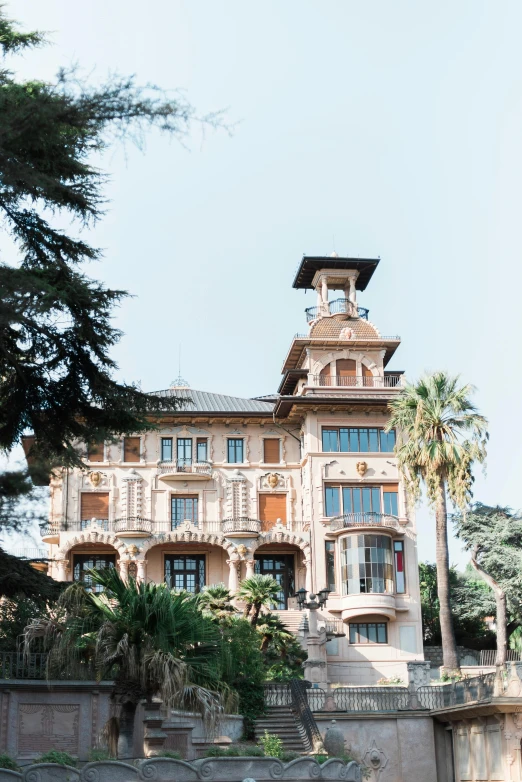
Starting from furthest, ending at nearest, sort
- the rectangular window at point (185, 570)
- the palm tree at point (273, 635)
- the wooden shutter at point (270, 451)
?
the wooden shutter at point (270, 451) → the rectangular window at point (185, 570) → the palm tree at point (273, 635)

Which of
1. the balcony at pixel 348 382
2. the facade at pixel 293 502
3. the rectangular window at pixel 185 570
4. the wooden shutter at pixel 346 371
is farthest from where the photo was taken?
the wooden shutter at pixel 346 371

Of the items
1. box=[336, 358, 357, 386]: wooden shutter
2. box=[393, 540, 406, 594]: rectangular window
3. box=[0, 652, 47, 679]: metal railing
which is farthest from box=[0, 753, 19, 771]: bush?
box=[336, 358, 357, 386]: wooden shutter

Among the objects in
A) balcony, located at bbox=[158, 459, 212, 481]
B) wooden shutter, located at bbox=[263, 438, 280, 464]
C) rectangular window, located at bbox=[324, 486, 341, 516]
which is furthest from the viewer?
wooden shutter, located at bbox=[263, 438, 280, 464]

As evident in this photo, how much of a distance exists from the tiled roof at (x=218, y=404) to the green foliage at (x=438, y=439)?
965 cm

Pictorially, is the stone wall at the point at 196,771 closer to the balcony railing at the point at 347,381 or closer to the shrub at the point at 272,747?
the shrub at the point at 272,747

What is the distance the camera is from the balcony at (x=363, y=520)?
50.4m

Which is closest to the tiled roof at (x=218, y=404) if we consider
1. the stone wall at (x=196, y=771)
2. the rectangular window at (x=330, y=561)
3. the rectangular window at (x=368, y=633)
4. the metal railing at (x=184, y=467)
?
the metal railing at (x=184, y=467)

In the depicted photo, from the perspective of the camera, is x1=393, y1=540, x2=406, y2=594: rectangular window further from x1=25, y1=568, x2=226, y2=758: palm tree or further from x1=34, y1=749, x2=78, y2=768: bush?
x1=34, y1=749, x2=78, y2=768: bush

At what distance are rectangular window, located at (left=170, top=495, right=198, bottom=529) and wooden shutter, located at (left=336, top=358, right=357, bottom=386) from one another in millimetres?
9624

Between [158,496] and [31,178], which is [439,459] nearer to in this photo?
[158,496]

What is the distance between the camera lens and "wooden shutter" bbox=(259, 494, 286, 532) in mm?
52875

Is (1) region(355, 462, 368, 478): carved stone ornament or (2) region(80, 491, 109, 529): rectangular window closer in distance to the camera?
(1) region(355, 462, 368, 478): carved stone ornament

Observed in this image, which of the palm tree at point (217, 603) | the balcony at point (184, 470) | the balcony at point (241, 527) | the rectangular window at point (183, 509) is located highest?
the balcony at point (184, 470)

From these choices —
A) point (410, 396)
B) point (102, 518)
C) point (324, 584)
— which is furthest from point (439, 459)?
point (102, 518)
